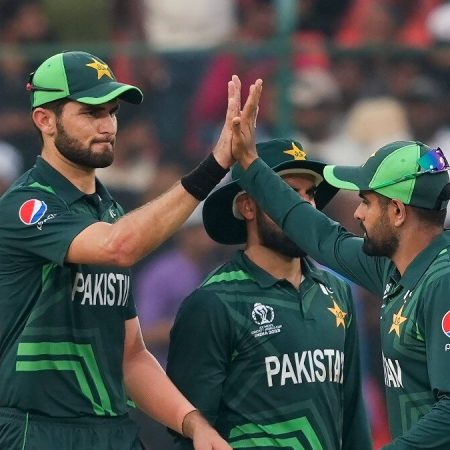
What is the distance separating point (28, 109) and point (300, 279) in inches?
148

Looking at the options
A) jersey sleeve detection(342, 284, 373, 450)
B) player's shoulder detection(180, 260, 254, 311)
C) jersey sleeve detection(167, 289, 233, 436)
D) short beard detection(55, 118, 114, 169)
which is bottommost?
jersey sleeve detection(342, 284, 373, 450)

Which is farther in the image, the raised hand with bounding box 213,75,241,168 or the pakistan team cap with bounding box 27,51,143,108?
the pakistan team cap with bounding box 27,51,143,108

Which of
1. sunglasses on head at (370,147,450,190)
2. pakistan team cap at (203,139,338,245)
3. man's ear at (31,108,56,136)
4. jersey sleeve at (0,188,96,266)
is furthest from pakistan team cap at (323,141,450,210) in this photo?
man's ear at (31,108,56,136)

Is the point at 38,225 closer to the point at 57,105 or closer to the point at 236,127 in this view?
the point at 57,105

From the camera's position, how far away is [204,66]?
8.62 meters

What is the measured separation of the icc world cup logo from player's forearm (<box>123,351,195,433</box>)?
1.37 feet

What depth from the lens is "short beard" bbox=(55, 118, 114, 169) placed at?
4.91m

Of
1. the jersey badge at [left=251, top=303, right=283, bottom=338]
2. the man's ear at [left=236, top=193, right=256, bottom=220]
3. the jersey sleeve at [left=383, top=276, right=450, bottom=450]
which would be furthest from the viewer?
the man's ear at [left=236, top=193, right=256, bottom=220]

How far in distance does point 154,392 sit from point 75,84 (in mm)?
1232

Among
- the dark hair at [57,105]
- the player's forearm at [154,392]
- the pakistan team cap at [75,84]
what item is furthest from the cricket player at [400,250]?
the player's forearm at [154,392]

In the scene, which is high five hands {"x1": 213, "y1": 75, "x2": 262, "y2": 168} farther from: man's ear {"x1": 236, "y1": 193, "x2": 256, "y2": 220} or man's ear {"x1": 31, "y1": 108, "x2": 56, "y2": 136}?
man's ear {"x1": 31, "y1": 108, "x2": 56, "y2": 136}

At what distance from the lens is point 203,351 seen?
513 cm

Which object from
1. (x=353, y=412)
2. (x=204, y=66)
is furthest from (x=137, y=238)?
(x=204, y=66)

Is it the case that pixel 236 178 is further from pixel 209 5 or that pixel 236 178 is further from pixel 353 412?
pixel 209 5
